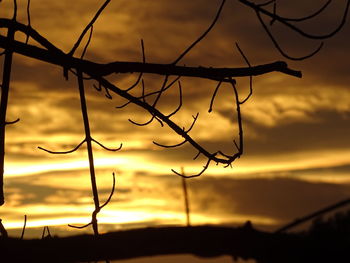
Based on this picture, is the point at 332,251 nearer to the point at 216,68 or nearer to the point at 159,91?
the point at 216,68

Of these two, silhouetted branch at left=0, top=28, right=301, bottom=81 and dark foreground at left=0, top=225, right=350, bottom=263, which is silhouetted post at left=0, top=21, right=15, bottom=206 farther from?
dark foreground at left=0, top=225, right=350, bottom=263

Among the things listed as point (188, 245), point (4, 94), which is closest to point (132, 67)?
point (4, 94)

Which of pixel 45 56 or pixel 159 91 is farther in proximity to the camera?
pixel 159 91

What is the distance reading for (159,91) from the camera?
3947 mm

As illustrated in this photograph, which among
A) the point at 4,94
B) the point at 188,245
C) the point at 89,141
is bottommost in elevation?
the point at 188,245

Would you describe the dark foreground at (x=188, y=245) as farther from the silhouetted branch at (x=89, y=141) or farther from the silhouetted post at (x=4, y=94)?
the silhouetted post at (x=4, y=94)

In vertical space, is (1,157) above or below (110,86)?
below

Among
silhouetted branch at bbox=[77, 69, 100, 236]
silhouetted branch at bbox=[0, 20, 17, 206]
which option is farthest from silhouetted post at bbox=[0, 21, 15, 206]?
silhouetted branch at bbox=[77, 69, 100, 236]

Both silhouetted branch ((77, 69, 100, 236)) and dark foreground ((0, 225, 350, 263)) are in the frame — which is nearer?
dark foreground ((0, 225, 350, 263))

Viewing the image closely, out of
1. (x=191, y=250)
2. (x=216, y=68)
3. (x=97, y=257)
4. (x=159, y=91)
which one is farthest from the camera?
(x=159, y=91)

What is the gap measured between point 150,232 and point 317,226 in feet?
1.78

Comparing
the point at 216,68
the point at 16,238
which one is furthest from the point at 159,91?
the point at 16,238

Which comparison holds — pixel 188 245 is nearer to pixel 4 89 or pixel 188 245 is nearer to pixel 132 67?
pixel 132 67

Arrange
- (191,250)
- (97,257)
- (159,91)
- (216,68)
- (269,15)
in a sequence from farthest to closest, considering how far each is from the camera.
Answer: (159,91) < (269,15) < (216,68) < (97,257) < (191,250)
